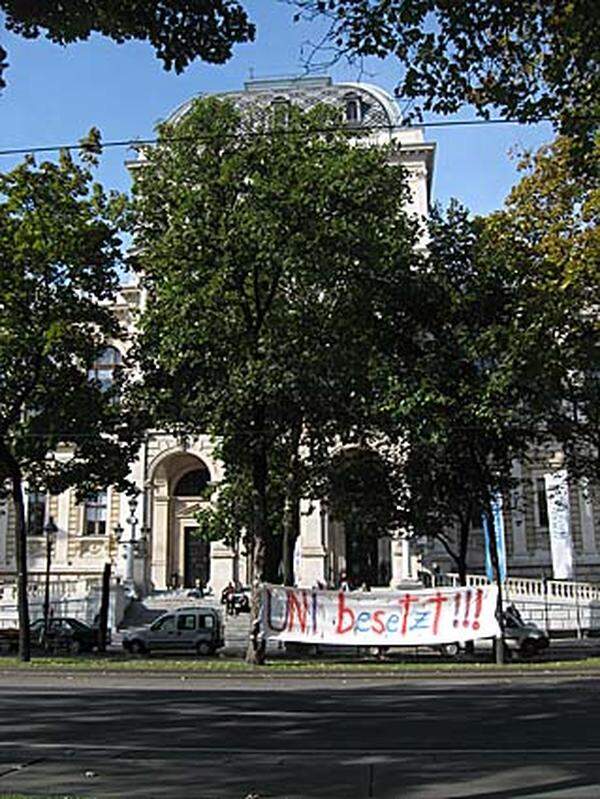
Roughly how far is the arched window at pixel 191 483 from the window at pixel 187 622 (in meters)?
19.9

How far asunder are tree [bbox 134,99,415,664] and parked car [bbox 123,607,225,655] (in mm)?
8268

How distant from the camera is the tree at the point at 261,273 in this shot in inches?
969

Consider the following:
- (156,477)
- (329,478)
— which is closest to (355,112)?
(156,477)

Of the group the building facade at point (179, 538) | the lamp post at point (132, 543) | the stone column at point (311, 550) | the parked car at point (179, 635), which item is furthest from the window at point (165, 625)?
the stone column at point (311, 550)

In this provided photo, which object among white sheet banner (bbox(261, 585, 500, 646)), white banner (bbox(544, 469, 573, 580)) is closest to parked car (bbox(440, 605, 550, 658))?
white sheet banner (bbox(261, 585, 500, 646))

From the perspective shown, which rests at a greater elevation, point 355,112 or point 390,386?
point 355,112

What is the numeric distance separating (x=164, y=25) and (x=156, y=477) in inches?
1797

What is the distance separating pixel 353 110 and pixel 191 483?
78.5 ft

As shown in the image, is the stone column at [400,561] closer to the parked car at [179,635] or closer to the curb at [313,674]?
the parked car at [179,635]

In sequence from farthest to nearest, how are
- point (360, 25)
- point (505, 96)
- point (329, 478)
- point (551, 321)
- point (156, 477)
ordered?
point (156, 477)
point (329, 478)
point (551, 321)
point (505, 96)
point (360, 25)

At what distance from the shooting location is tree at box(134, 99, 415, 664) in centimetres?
2461

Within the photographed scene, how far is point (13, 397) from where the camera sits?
2786cm

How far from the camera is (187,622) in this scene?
33.7m

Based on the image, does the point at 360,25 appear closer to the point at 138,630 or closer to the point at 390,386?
the point at 390,386
